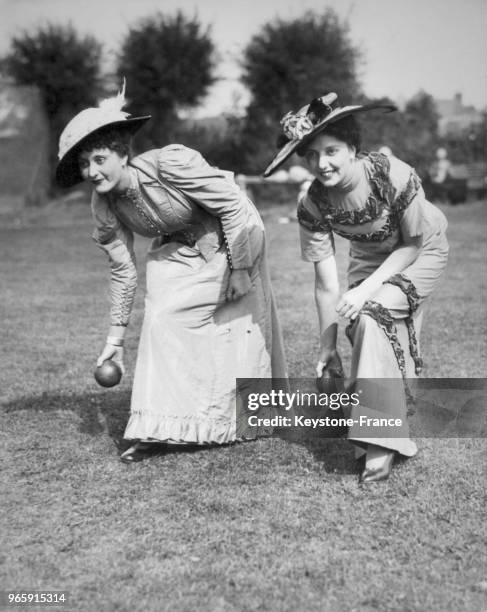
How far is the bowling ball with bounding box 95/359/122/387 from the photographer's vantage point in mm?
4973

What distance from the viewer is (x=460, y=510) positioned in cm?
398

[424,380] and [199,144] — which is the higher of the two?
[199,144]

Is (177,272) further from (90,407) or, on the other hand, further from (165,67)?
(165,67)

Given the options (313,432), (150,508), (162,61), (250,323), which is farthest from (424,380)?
(162,61)

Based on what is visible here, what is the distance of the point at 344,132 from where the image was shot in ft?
14.5

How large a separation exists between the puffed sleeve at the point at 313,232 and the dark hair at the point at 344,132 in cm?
35

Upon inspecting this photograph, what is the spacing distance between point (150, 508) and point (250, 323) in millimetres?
1511

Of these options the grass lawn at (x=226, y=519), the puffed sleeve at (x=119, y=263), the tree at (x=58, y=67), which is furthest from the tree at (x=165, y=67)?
the puffed sleeve at (x=119, y=263)

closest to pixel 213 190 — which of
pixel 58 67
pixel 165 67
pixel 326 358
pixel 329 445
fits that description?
pixel 326 358

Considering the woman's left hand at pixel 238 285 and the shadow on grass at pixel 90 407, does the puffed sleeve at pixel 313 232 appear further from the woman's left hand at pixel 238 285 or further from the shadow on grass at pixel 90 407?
the shadow on grass at pixel 90 407

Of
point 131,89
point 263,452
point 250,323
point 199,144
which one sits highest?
point 131,89

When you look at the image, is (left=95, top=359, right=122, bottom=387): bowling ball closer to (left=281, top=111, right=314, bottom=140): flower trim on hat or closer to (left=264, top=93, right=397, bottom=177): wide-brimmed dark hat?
(left=264, top=93, right=397, bottom=177): wide-brimmed dark hat

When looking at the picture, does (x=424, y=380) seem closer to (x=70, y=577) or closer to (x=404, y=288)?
(x=404, y=288)

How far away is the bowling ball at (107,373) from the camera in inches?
196
